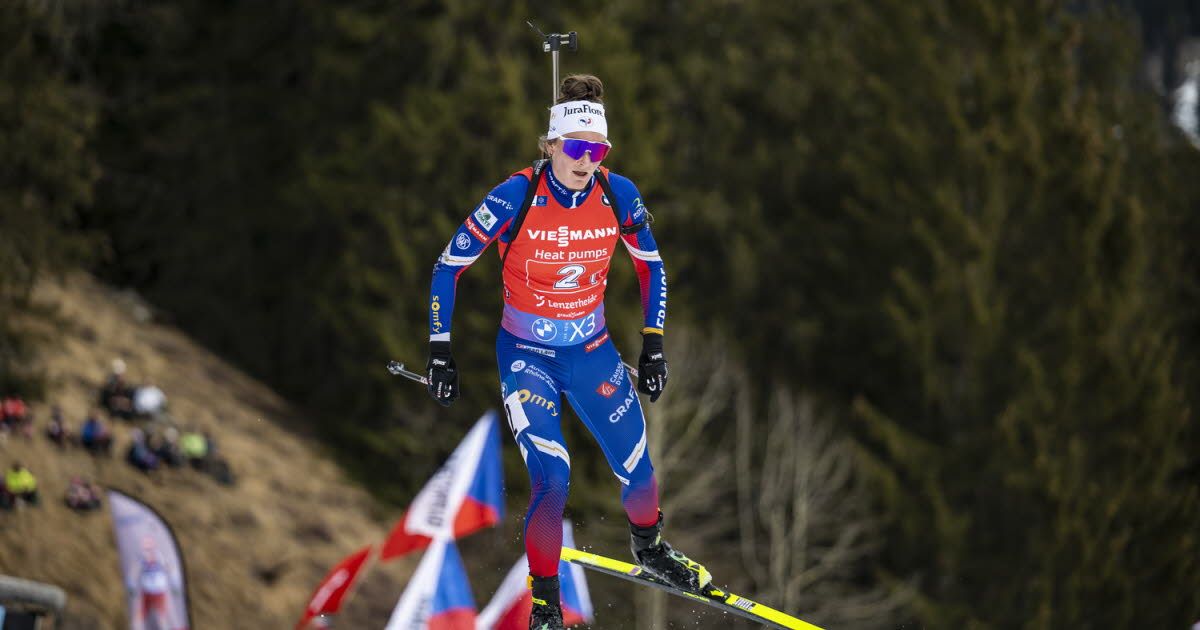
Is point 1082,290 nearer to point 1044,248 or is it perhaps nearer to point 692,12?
point 1044,248

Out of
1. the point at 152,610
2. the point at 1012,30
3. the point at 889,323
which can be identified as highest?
the point at 1012,30

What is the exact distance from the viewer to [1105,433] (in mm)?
31406

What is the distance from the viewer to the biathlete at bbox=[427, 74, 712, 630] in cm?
812

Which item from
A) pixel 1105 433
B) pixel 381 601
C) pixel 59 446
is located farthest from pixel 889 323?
pixel 59 446

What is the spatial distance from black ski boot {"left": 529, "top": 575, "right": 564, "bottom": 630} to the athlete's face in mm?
2138

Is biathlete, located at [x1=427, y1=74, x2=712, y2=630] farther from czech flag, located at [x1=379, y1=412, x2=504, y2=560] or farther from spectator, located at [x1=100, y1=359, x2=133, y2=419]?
spectator, located at [x1=100, y1=359, x2=133, y2=419]

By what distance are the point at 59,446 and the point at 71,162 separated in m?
5.12

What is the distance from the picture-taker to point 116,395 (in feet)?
94.5

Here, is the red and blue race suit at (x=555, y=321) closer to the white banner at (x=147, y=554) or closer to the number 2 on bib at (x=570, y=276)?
the number 2 on bib at (x=570, y=276)

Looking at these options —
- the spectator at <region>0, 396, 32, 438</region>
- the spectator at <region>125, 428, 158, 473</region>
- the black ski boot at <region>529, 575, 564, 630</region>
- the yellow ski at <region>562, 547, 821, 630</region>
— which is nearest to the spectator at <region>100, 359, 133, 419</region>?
the spectator at <region>125, 428, 158, 473</region>

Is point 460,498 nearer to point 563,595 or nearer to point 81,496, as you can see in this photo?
point 563,595

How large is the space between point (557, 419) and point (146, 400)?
882 inches

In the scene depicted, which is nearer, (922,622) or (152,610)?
(152,610)

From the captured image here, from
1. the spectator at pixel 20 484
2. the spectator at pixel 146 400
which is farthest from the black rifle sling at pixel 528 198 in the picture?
the spectator at pixel 146 400
